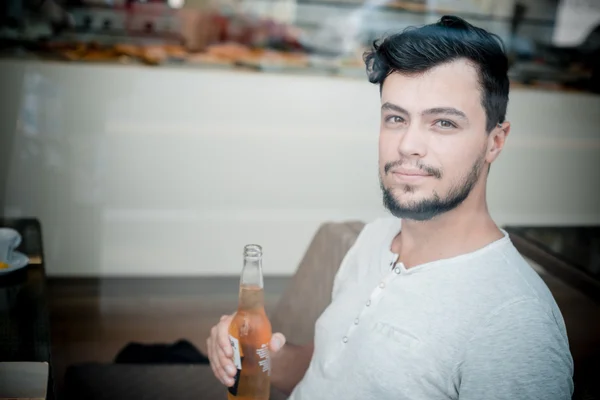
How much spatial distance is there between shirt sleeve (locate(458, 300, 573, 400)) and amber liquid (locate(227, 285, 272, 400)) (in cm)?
40

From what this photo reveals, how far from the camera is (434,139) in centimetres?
A: 106

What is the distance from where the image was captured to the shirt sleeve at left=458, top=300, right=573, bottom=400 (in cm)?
95

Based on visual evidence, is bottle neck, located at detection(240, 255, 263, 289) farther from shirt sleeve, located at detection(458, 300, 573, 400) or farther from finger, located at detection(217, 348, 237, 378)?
shirt sleeve, located at detection(458, 300, 573, 400)

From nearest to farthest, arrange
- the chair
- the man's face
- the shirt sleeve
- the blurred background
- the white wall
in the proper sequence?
the shirt sleeve, the man's face, the chair, the blurred background, the white wall

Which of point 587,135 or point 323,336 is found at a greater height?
point 587,135

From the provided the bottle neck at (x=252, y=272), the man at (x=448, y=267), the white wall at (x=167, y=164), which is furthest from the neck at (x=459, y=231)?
the white wall at (x=167, y=164)

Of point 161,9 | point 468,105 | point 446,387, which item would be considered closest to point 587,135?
point 468,105

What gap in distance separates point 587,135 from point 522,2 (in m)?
0.78

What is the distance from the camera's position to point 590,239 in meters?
2.03

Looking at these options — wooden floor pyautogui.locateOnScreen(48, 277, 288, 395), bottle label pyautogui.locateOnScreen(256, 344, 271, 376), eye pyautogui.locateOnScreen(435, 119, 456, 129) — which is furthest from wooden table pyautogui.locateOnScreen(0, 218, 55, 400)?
eye pyautogui.locateOnScreen(435, 119, 456, 129)

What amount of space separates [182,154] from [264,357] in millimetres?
1287

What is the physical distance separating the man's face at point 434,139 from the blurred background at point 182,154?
778 mm

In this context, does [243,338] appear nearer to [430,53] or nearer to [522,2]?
[430,53]

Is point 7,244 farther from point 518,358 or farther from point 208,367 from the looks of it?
point 518,358
